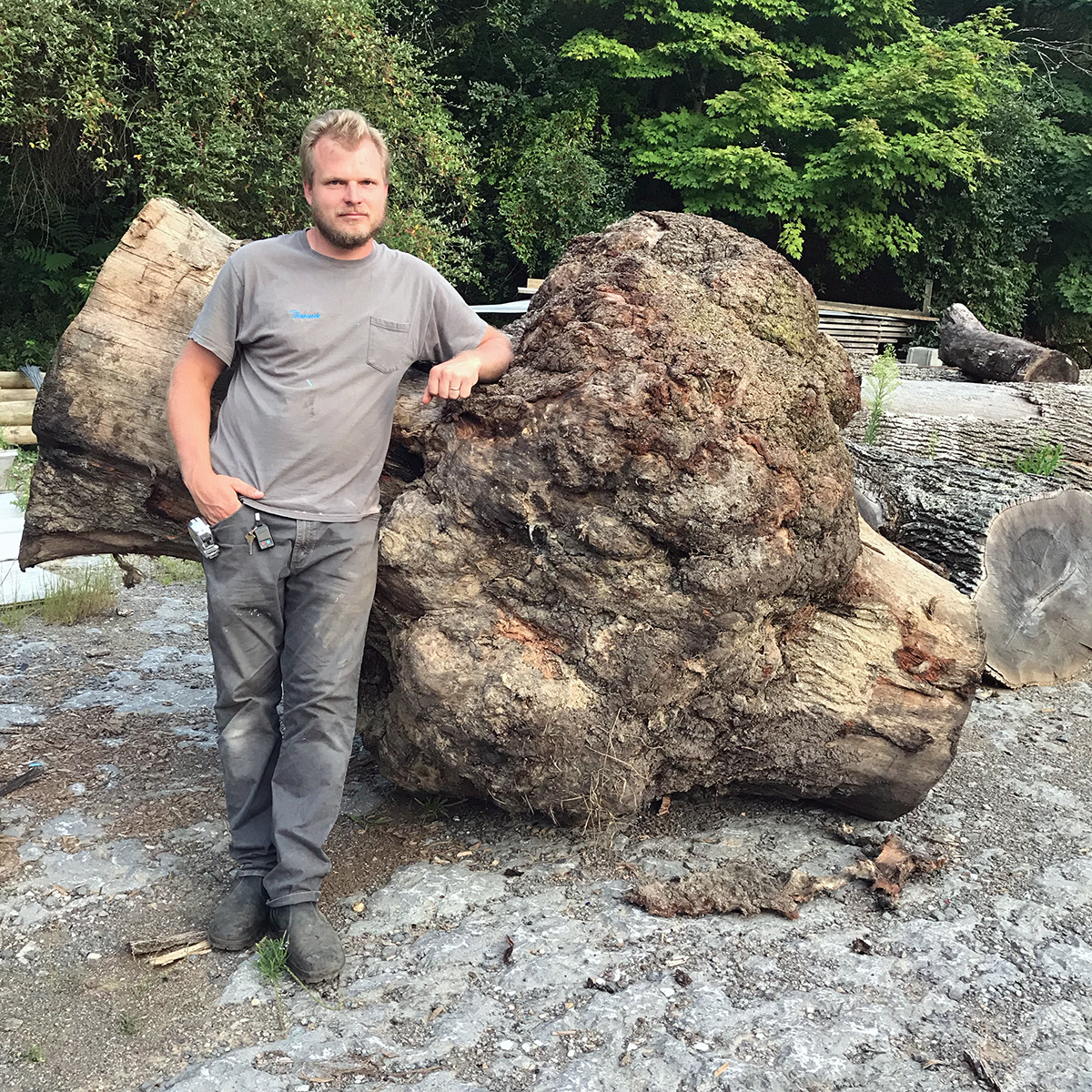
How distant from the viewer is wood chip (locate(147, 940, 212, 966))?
2.78 meters

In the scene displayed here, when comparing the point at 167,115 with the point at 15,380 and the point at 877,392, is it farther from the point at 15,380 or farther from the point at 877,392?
the point at 877,392

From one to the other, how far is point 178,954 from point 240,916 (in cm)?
18

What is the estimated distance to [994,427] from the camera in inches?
254

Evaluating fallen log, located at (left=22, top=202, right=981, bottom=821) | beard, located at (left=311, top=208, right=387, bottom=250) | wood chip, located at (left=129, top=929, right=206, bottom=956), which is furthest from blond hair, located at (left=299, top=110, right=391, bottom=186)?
wood chip, located at (left=129, top=929, right=206, bottom=956)

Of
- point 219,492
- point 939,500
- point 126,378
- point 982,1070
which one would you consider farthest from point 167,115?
point 982,1070

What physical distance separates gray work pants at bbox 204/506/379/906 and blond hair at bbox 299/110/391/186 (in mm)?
991

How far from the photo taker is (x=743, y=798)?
375 centimetres

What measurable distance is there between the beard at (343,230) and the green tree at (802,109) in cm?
1514

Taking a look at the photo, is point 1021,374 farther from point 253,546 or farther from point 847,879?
point 253,546

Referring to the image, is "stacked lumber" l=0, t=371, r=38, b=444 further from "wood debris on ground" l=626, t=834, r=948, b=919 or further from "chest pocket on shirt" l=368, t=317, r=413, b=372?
"wood debris on ground" l=626, t=834, r=948, b=919

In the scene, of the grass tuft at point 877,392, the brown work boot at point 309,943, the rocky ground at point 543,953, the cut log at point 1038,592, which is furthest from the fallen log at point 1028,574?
the brown work boot at point 309,943

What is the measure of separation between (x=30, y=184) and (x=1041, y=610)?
35.1ft

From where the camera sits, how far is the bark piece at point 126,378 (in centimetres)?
338

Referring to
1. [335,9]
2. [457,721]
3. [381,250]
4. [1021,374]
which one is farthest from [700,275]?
[335,9]
